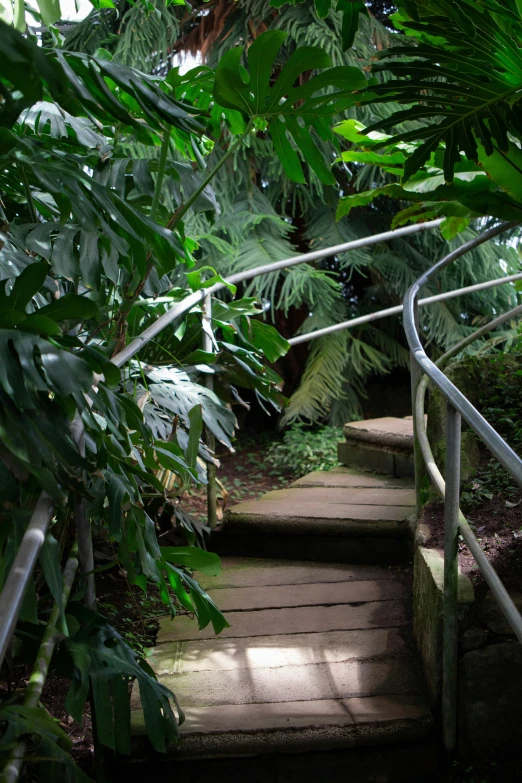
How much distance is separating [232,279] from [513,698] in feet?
5.08

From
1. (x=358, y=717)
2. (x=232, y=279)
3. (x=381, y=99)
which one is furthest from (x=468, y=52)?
(x=358, y=717)

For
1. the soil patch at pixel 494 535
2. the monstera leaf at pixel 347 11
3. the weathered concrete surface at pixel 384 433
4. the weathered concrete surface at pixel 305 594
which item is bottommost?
the weathered concrete surface at pixel 305 594

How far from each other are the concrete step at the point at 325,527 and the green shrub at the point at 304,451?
59.8 inches

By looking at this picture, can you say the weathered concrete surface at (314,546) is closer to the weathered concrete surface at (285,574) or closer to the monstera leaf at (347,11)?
the weathered concrete surface at (285,574)

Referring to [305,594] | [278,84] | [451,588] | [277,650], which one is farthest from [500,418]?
[278,84]

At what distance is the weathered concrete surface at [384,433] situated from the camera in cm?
325

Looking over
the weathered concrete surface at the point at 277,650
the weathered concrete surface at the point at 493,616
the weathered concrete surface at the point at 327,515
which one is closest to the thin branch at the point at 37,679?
the weathered concrete surface at the point at 277,650

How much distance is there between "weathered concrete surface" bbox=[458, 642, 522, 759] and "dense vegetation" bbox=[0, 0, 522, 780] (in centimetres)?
63

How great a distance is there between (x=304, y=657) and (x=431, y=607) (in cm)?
42

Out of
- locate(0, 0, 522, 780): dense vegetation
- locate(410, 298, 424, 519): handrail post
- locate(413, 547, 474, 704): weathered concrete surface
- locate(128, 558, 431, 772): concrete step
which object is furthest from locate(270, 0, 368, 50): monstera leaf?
locate(128, 558, 431, 772): concrete step

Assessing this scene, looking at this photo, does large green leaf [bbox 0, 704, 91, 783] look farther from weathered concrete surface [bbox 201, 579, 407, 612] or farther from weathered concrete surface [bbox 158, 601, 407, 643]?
weathered concrete surface [bbox 201, 579, 407, 612]

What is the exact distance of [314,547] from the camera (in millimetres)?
2703

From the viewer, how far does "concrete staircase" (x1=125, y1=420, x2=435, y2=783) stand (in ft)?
5.55

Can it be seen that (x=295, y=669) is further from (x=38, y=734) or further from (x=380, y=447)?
(x=380, y=447)
